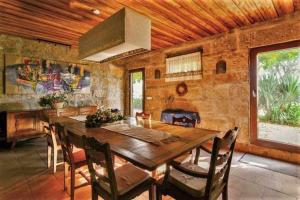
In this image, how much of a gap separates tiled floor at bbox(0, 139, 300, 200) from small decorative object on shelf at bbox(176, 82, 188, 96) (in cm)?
197

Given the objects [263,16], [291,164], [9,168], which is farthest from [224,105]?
[9,168]

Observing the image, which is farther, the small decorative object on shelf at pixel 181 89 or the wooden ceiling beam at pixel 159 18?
the small decorative object on shelf at pixel 181 89

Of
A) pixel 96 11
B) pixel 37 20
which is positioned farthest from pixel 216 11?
pixel 37 20

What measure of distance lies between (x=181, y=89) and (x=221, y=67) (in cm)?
113

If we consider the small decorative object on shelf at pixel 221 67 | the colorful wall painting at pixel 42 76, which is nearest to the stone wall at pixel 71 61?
the colorful wall painting at pixel 42 76

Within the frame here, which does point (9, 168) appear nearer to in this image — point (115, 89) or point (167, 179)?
point (167, 179)

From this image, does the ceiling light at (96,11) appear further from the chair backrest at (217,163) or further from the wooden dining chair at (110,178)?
the chair backrest at (217,163)

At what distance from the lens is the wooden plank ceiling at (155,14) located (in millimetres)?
2461

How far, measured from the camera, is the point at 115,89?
6016 mm

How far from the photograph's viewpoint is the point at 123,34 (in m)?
1.82

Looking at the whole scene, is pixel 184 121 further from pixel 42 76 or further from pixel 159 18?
pixel 42 76

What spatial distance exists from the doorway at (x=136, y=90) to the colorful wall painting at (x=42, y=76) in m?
1.52

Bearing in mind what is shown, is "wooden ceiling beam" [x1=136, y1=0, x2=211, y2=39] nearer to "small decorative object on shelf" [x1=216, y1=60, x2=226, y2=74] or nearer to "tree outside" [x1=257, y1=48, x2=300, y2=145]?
"small decorative object on shelf" [x1=216, y1=60, x2=226, y2=74]

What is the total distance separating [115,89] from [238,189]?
474cm
